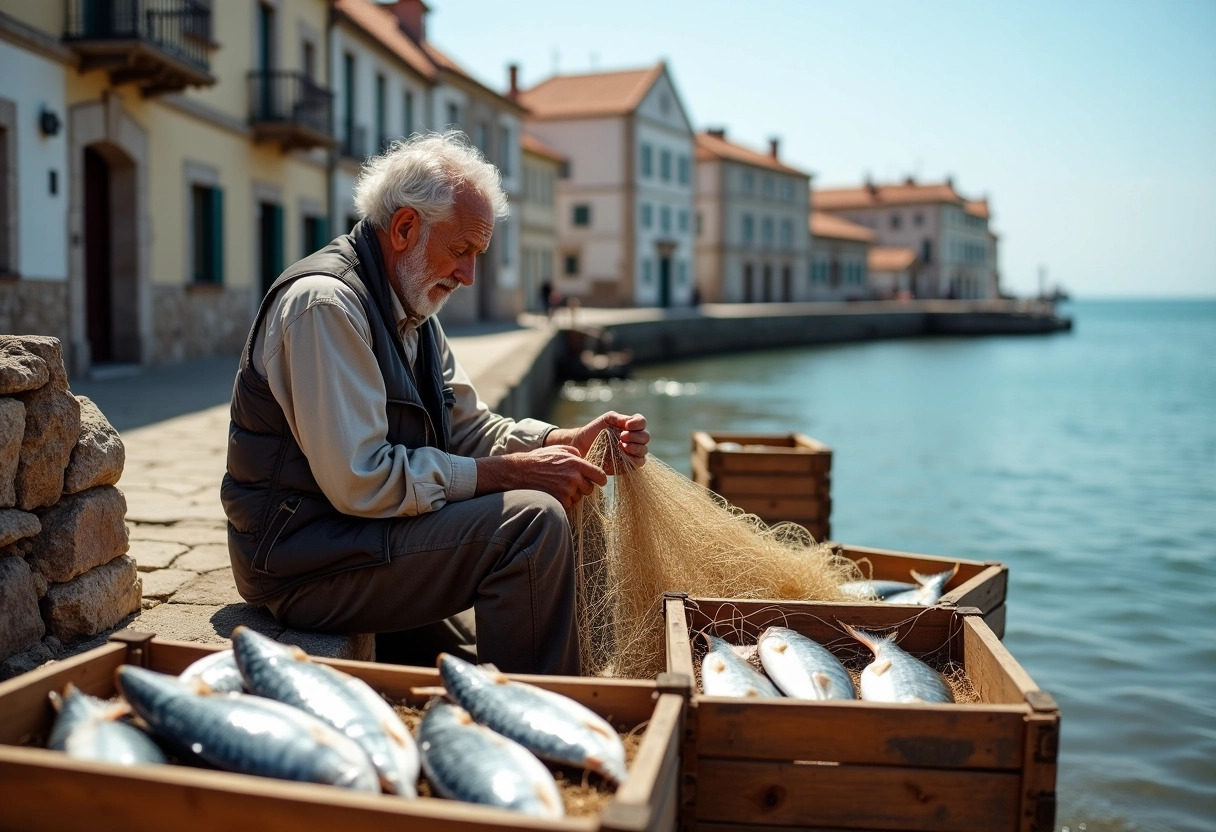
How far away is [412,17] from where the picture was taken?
31781 mm

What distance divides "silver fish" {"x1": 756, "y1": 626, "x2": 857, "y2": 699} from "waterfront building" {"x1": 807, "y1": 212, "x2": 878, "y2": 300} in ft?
219

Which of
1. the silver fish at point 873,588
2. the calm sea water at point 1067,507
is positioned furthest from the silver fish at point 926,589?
the calm sea water at point 1067,507

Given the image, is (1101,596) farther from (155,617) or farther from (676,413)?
(676,413)

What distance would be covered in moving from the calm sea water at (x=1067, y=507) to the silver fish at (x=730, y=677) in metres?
2.79

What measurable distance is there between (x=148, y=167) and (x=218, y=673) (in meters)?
14.1

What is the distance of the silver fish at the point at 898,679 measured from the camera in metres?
2.75

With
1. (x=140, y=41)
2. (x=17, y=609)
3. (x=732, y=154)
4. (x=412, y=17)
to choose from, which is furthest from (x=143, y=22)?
(x=732, y=154)

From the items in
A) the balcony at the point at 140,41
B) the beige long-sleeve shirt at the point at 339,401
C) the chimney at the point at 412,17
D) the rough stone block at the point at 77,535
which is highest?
the chimney at the point at 412,17

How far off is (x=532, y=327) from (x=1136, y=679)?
23746mm

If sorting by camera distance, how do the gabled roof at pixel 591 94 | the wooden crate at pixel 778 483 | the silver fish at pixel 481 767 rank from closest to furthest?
the silver fish at pixel 481 767 < the wooden crate at pixel 778 483 < the gabled roof at pixel 591 94

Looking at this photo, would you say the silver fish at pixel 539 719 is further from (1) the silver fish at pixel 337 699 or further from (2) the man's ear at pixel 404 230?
(2) the man's ear at pixel 404 230

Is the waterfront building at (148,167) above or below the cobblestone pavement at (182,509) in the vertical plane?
above

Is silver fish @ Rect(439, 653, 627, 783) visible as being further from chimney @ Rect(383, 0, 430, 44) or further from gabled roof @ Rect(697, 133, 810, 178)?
gabled roof @ Rect(697, 133, 810, 178)

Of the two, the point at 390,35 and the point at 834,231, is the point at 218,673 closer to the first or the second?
the point at 390,35
